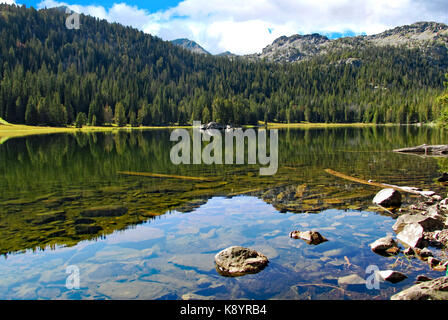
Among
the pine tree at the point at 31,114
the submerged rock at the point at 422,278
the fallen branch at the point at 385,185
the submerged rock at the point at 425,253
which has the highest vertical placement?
the pine tree at the point at 31,114

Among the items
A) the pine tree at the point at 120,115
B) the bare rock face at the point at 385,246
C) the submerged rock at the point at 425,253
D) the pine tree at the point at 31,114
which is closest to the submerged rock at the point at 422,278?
the submerged rock at the point at 425,253

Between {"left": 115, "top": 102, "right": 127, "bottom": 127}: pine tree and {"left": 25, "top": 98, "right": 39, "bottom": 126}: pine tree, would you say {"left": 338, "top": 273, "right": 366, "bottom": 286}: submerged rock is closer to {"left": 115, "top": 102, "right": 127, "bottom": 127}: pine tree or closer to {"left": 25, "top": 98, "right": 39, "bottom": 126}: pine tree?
{"left": 25, "top": 98, "right": 39, "bottom": 126}: pine tree

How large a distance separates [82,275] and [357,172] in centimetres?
2274

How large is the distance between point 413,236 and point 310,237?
357cm

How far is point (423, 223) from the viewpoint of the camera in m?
13.1

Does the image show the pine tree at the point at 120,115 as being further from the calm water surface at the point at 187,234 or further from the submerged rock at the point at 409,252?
the submerged rock at the point at 409,252

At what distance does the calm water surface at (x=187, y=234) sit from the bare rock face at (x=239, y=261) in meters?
0.25

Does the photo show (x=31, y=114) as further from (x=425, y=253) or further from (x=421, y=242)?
(x=425, y=253)

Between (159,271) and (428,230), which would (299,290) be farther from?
(428,230)

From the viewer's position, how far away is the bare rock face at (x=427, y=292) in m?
8.03

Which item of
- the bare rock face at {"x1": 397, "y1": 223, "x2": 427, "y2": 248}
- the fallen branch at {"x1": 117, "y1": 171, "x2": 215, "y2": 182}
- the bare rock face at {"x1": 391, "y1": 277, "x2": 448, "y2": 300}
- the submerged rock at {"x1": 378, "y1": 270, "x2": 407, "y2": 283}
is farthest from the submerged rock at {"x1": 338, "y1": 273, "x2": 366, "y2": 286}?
the fallen branch at {"x1": 117, "y1": 171, "x2": 215, "y2": 182}

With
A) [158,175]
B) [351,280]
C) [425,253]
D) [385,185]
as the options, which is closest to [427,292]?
[351,280]

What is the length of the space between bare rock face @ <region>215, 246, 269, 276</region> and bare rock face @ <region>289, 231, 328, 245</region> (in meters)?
2.37
